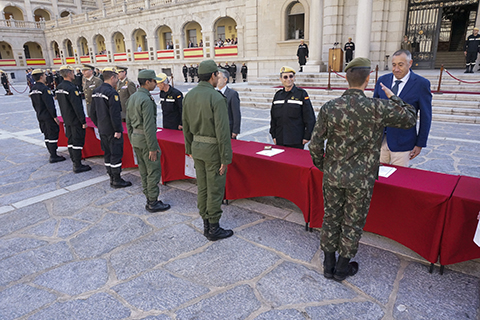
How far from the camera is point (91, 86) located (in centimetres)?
701

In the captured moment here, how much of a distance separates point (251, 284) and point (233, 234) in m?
0.91

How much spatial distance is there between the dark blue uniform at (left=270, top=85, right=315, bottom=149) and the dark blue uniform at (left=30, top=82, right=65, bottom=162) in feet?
15.9

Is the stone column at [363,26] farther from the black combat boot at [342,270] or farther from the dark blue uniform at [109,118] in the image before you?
the black combat boot at [342,270]

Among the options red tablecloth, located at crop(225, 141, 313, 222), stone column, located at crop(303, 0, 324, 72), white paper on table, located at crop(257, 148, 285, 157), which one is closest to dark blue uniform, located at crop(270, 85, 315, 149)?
red tablecloth, located at crop(225, 141, 313, 222)

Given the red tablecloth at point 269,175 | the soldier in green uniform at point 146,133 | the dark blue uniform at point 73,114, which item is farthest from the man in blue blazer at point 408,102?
the dark blue uniform at point 73,114

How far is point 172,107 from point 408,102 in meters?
3.99

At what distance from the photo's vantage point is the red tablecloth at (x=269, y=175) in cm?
365

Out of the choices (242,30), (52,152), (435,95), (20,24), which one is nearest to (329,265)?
(52,152)

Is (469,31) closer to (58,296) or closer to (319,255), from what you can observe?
(319,255)

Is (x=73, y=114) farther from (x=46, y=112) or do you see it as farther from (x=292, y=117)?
(x=292, y=117)

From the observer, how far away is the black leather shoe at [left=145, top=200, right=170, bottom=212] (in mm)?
4281

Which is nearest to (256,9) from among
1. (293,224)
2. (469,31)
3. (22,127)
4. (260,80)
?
(260,80)

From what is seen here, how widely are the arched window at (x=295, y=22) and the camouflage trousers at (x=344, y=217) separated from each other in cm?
1966

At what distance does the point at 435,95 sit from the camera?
10852mm
